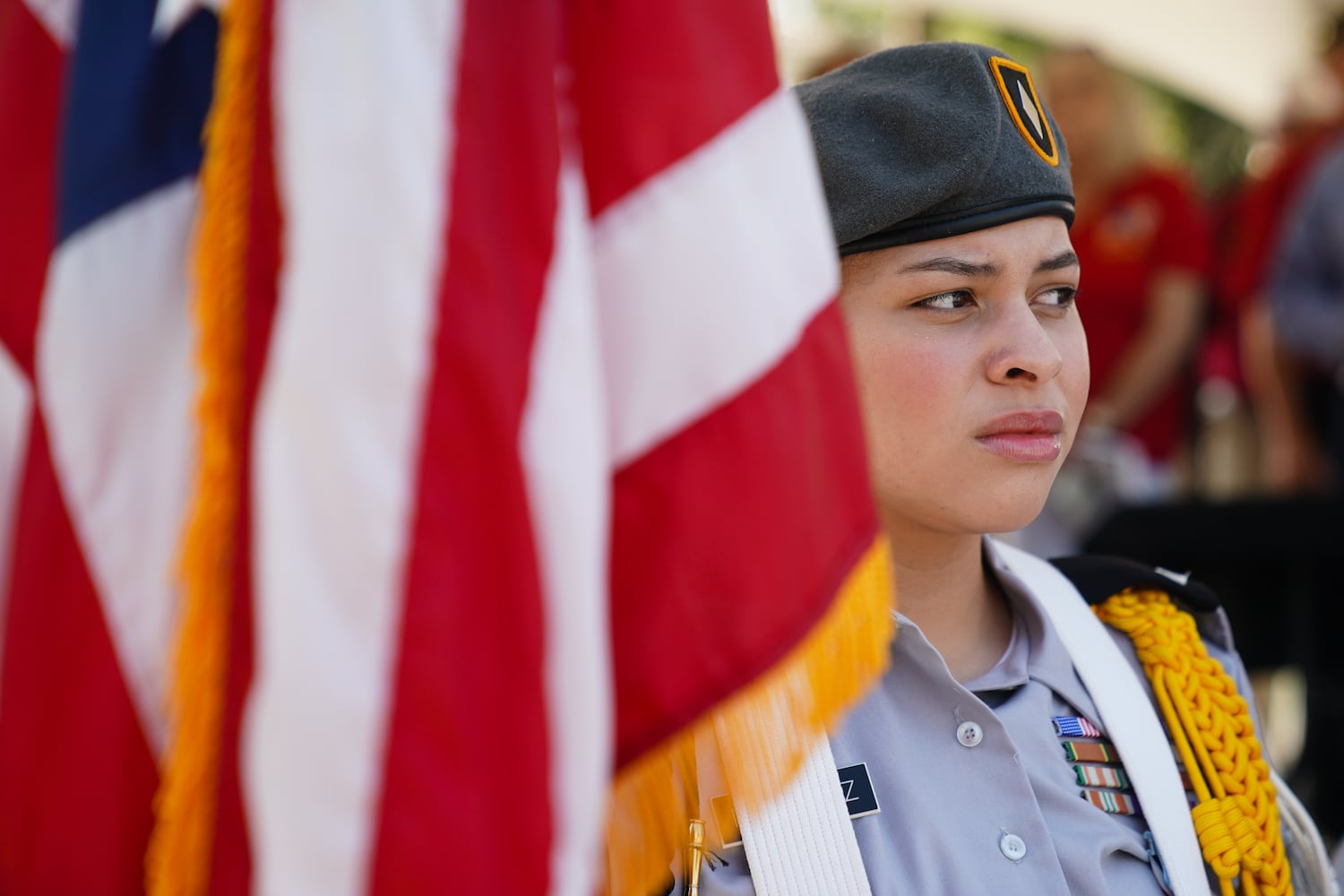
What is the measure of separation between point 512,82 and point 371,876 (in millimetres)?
470

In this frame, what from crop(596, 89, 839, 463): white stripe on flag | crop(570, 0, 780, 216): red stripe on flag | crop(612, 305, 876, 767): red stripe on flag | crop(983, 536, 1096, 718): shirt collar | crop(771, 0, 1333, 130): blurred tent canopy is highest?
crop(570, 0, 780, 216): red stripe on flag

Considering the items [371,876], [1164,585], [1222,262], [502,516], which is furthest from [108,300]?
[1222,262]

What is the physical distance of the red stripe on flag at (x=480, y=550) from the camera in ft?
2.50

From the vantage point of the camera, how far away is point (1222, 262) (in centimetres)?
460

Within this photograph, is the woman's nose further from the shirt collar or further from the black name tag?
the black name tag

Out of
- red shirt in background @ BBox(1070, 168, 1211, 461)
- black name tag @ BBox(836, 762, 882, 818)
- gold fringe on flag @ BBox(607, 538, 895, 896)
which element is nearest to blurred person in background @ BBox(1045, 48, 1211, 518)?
red shirt in background @ BBox(1070, 168, 1211, 461)

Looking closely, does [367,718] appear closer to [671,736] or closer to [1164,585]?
[671,736]

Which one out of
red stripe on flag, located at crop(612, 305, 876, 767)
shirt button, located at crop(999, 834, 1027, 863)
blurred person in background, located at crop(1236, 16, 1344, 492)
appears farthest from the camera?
blurred person in background, located at crop(1236, 16, 1344, 492)

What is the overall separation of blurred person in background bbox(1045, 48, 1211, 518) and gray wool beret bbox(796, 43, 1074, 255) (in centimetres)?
209

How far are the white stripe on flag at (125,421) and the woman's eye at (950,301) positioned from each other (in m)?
0.76

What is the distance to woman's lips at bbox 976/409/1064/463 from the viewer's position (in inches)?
52.3

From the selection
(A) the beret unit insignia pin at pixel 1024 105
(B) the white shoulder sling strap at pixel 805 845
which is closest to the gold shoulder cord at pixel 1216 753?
(B) the white shoulder sling strap at pixel 805 845

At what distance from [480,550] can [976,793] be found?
71cm

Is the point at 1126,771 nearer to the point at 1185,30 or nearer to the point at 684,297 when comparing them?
the point at 684,297
